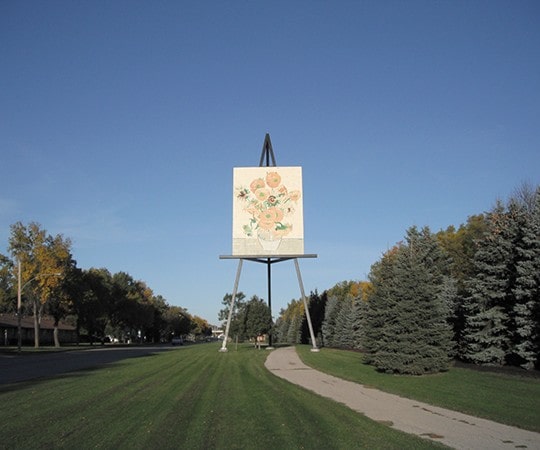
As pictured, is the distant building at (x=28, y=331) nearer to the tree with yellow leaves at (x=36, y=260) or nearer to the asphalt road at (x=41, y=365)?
the tree with yellow leaves at (x=36, y=260)

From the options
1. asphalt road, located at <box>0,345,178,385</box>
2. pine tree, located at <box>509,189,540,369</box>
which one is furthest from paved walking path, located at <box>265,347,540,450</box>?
asphalt road, located at <box>0,345,178,385</box>


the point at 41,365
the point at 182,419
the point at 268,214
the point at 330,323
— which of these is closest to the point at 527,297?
the point at 182,419

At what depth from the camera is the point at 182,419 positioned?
36.1ft

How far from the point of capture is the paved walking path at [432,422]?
8.95 meters

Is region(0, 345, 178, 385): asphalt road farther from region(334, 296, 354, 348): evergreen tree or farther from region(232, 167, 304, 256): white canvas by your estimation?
region(334, 296, 354, 348): evergreen tree

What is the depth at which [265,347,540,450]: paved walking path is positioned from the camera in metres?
8.95

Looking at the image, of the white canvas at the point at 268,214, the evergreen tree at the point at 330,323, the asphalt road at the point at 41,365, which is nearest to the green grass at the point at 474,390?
the asphalt road at the point at 41,365

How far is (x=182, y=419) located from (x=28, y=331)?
256 feet

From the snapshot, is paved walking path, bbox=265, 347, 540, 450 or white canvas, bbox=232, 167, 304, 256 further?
white canvas, bbox=232, 167, 304, 256

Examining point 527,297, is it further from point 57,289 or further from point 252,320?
point 57,289

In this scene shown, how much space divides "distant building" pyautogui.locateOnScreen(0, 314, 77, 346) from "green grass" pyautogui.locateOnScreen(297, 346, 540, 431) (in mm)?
60097

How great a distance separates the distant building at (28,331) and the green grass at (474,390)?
197 ft

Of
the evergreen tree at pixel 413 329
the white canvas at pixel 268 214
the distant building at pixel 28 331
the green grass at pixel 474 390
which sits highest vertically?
the white canvas at pixel 268 214

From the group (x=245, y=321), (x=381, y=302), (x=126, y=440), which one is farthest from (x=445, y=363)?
(x=245, y=321)
